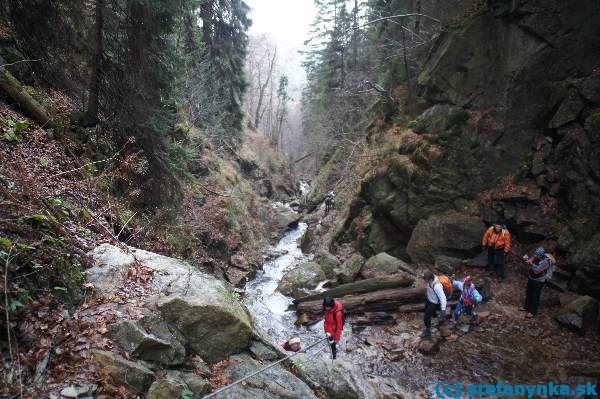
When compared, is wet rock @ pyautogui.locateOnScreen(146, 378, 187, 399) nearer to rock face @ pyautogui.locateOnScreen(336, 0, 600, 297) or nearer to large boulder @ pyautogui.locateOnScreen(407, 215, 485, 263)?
large boulder @ pyautogui.locateOnScreen(407, 215, 485, 263)

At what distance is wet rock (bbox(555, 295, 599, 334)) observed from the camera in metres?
8.63

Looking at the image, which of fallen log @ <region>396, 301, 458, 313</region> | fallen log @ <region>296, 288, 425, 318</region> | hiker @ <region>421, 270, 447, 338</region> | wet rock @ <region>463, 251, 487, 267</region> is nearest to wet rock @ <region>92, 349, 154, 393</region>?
hiker @ <region>421, 270, 447, 338</region>

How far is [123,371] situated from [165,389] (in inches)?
21.7

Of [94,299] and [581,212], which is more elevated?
[581,212]

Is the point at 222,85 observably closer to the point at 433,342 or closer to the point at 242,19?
the point at 242,19

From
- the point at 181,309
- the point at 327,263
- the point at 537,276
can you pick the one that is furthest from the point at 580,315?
the point at 181,309

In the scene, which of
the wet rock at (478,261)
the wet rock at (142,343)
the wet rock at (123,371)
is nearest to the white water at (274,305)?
the wet rock at (142,343)

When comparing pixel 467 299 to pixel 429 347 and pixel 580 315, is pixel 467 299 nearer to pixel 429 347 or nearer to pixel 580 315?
pixel 429 347

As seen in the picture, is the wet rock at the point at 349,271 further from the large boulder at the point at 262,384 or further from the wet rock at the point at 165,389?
the wet rock at the point at 165,389

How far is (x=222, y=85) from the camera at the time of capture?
21.5 m

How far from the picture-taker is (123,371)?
12.9 ft

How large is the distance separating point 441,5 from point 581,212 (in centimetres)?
1132

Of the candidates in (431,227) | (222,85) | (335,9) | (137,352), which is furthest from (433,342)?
(335,9)

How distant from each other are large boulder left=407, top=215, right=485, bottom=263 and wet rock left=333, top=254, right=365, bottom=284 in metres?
2.21
